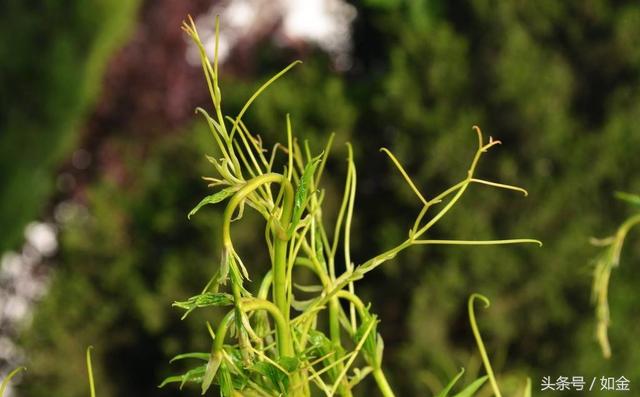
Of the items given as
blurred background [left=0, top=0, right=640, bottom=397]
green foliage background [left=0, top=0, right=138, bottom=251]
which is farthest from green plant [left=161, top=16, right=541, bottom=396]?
green foliage background [left=0, top=0, right=138, bottom=251]

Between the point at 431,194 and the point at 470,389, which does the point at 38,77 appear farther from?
the point at 470,389

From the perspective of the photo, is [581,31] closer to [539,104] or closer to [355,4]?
[539,104]

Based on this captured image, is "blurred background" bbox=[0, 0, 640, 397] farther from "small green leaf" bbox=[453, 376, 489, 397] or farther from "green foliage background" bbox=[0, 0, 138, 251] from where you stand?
"small green leaf" bbox=[453, 376, 489, 397]

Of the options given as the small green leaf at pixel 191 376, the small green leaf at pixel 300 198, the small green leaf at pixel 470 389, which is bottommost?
the small green leaf at pixel 470 389

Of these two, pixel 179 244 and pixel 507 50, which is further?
pixel 179 244

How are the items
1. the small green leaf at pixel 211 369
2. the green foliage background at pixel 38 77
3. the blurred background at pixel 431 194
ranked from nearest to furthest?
the small green leaf at pixel 211 369 < the blurred background at pixel 431 194 < the green foliage background at pixel 38 77

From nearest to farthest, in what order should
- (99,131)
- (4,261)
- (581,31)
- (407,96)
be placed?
1. (407,96)
2. (581,31)
3. (4,261)
4. (99,131)

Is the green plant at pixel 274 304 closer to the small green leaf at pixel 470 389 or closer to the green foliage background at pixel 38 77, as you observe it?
the small green leaf at pixel 470 389

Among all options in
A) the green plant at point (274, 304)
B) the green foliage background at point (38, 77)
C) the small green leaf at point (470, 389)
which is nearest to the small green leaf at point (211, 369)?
the green plant at point (274, 304)

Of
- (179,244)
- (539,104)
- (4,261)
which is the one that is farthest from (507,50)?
(4,261)
